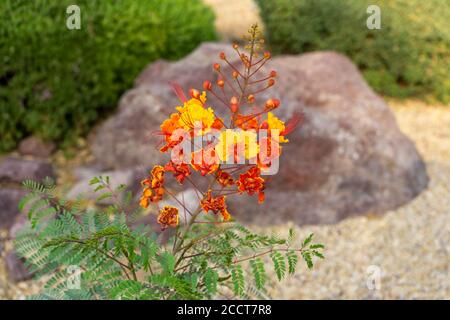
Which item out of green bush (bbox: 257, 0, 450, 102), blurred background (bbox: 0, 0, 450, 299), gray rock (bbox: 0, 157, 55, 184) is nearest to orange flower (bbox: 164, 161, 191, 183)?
blurred background (bbox: 0, 0, 450, 299)

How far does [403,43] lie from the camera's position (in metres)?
6.91

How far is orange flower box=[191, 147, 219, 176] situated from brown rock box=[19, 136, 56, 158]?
3821 millimetres

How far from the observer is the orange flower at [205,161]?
1.81 metres

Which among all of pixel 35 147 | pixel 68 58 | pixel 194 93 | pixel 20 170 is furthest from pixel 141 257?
pixel 35 147

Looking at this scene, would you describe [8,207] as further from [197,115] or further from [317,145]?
[197,115]

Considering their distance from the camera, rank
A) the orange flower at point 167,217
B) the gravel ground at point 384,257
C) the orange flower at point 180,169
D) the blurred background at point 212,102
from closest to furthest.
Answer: the orange flower at point 180,169 < the orange flower at point 167,217 < the gravel ground at point 384,257 < the blurred background at point 212,102

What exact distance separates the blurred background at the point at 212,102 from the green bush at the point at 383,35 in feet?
3.60

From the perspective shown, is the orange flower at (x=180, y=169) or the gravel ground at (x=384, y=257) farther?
the gravel ground at (x=384, y=257)

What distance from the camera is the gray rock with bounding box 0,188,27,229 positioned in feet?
14.2

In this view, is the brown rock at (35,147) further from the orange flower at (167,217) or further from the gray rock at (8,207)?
the orange flower at (167,217)

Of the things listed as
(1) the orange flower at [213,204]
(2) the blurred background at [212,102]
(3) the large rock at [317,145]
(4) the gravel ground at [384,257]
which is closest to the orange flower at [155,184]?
(1) the orange flower at [213,204]

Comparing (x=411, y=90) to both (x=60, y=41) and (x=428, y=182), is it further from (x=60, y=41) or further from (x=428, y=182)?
(x=60, y=41)
